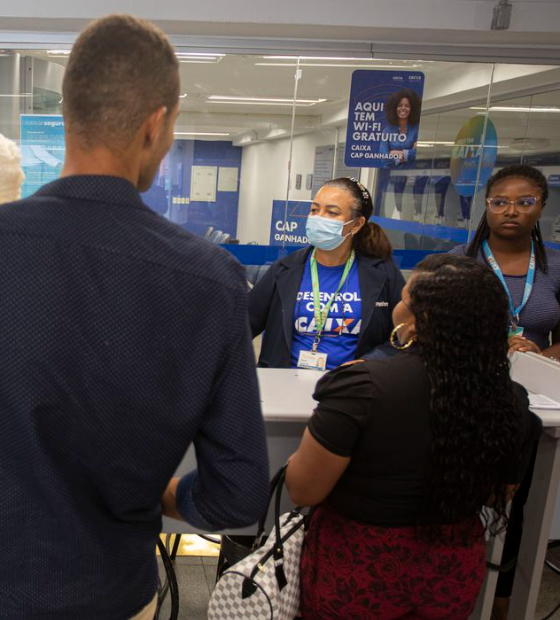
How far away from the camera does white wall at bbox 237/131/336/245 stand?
16.3ft

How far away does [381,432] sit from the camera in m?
1.45

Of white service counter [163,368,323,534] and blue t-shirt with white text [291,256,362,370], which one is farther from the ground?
blue t-shirt with white text [291,256,362,370]

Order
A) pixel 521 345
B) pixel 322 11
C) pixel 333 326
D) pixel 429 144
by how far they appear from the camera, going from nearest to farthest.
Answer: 1. pixel 521 345
2. pixel 333 326
3. pixel 322 11
4. pixel 429 144

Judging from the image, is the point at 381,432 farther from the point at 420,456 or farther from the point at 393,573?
the point at 393,573

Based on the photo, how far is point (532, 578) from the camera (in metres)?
2.29

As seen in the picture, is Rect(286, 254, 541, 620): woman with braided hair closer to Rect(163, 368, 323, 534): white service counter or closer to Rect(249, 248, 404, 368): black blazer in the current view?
Rect(163, 368, 323, 534): white service counter

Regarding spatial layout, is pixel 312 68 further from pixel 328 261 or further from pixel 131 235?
pixel 131 235

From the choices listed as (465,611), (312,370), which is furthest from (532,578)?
(312,370)

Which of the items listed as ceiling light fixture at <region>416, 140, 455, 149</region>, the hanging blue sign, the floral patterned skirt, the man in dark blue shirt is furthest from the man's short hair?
the hanging blue sign

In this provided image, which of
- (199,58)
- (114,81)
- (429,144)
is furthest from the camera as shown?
(429,144)

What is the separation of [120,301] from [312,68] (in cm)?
425

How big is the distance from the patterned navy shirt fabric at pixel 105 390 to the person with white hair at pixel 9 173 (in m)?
1.08

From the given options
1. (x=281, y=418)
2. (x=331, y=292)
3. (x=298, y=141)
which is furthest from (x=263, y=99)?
(x=281, y=418)

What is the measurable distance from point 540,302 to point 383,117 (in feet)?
8.11
